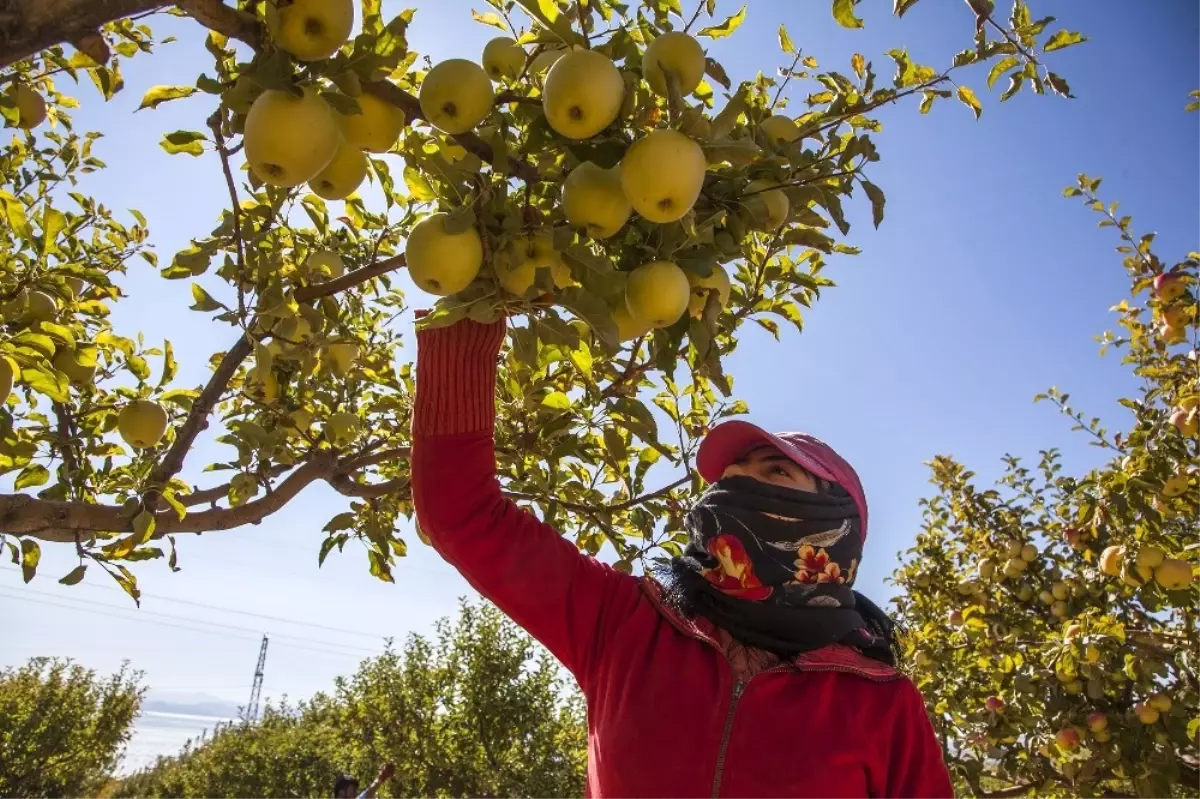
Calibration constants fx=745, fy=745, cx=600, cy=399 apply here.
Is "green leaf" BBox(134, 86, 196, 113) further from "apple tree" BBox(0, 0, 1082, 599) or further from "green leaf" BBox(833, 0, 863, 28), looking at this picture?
"green leaf" BBox(833, 0, 863, 28)

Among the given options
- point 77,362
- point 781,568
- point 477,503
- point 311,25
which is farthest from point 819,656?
point 77,362

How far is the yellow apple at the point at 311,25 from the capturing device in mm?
1025

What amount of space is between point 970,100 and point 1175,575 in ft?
9.70

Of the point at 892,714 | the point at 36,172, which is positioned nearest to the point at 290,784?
the point at 36,172

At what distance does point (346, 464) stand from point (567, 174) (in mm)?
1786

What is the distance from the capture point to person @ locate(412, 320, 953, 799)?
1.56m

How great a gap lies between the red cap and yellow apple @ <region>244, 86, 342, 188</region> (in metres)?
1.29

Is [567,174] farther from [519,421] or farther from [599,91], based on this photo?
[519,421]

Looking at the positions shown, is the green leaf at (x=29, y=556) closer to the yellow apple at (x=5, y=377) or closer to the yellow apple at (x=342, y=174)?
the yellow apple at (x=5, y=377)

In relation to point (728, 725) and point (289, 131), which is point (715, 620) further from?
point (289, 131)

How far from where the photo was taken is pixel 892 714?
1.69 meters

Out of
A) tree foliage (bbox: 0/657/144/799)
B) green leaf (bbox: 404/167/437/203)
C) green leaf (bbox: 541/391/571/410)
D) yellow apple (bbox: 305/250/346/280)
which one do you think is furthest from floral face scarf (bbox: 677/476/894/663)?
tree foliage (bbox: 0/657/144/799)

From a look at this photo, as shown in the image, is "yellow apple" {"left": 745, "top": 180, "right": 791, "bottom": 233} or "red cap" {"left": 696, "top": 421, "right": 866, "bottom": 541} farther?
"red cap" {"left": 696, "top": 421, "right": 866, "bottom": 541}

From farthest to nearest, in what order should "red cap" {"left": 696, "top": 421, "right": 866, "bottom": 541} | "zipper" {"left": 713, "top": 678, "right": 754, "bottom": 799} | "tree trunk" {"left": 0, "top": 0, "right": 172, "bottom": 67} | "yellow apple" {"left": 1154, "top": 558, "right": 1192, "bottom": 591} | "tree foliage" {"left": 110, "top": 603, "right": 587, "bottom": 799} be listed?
"tree foliage" {"left": 110, "top": 603, "right": 587, "bottom": 799}, "yellow apple" {"left": 1154, "top": 558, "right": 1192, "bottom": 591}, "red cap" {"left": 696, "top": 421, "right": 866, "bottom": 541}, "zipper" {"left": 713, "top": 678, "right": 754, "bottom": 799}, "tree trunk" {"left": 0, "top": 0, "right": 172, "bottom": 67}
